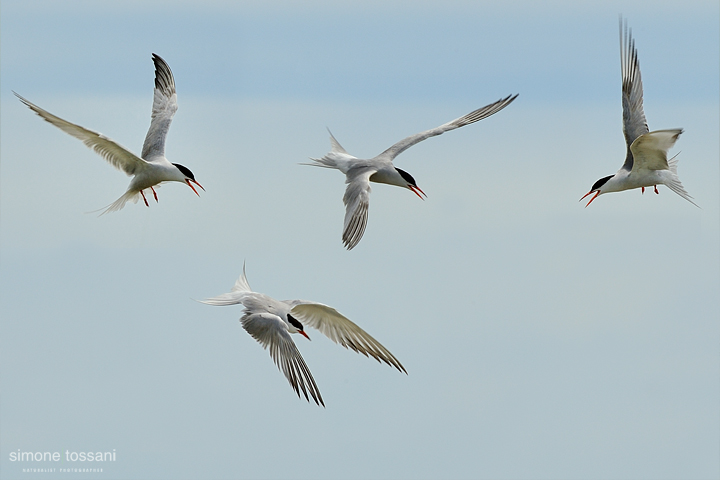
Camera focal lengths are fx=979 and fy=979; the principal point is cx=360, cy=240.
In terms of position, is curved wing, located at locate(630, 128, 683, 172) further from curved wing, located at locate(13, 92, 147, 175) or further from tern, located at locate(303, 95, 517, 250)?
curved wing, located at locate(13, 92, 147, 175)

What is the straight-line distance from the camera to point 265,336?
1006 cm

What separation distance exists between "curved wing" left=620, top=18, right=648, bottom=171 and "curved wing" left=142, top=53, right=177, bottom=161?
5.46 meters

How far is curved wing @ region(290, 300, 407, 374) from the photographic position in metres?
9.61

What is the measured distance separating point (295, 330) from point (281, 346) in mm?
374

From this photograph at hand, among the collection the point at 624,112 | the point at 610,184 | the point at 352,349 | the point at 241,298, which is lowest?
the point at 352,349

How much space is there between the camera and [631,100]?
11.6 meters

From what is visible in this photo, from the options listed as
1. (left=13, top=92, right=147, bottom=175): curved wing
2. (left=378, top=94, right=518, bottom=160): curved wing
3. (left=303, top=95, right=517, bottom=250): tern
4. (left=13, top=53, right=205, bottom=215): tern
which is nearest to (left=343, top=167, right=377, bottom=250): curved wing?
(left=303, top=95, right=517, bottom=250): tern

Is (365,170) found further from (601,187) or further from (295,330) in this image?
(601,187)

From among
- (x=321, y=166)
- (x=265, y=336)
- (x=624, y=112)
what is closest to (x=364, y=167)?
(x=321, y=166)

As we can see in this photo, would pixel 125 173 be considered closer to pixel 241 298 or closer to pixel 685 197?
pixel 241 298

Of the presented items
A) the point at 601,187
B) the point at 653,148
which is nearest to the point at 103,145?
the point at 601,187

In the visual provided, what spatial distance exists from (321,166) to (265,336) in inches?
90.4

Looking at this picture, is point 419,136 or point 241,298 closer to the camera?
point 241,298

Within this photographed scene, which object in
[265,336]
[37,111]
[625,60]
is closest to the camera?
[37,111]
